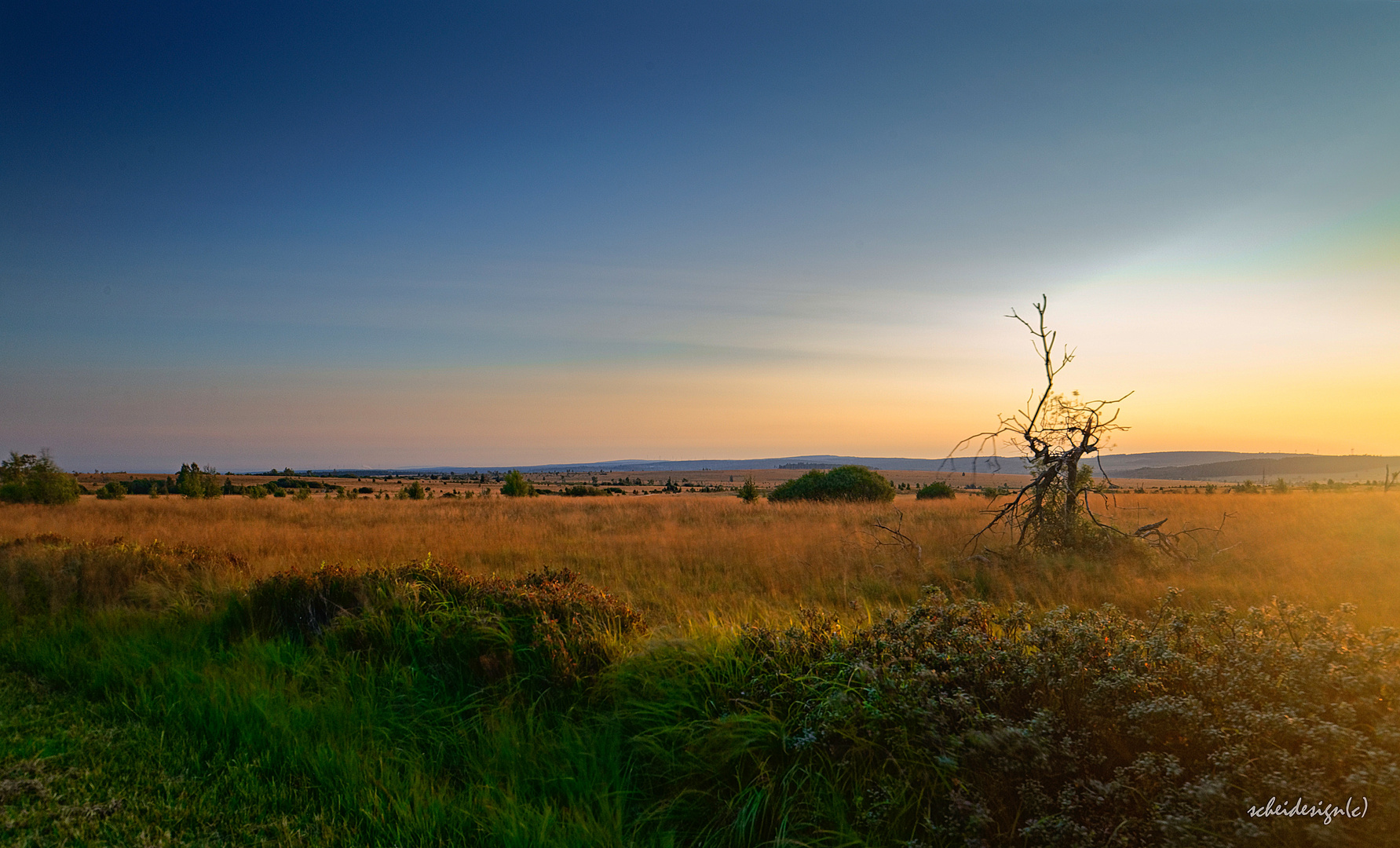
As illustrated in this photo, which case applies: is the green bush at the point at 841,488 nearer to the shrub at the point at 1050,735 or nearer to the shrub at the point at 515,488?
the shrub at the point at 515,488

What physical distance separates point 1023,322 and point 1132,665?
9.70 meters

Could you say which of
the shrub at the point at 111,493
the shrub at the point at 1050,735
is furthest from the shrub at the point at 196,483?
the shrub at the point at 1050,735

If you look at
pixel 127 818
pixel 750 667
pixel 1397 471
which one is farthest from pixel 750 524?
pixel 1397 471

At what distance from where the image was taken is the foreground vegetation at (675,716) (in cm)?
285

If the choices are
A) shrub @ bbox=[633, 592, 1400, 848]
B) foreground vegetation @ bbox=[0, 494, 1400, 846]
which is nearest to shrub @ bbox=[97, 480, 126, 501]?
foreground vegetation @ bbox=[0, 494, 1400, 846]

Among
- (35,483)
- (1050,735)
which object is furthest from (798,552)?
(35,483)

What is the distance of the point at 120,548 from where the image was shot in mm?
10156

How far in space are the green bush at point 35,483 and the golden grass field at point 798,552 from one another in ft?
18.3

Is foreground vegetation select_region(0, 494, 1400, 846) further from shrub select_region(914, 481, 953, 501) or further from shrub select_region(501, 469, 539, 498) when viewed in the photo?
shrub select_region(501, 469, 539, 498)

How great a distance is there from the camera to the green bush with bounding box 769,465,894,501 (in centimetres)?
2953

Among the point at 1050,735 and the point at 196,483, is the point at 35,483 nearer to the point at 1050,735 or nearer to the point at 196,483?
the point at 196,483

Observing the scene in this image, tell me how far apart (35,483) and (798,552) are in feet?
112

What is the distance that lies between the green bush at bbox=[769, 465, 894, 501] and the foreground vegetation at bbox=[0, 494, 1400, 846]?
68.7ft

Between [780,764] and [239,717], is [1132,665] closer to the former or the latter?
[780,764]
